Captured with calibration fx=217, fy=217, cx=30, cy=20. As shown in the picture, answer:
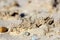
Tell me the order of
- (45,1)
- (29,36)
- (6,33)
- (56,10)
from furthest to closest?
1. (45,1)
2. (56,10)
3. (6,33)
4. (29,36)

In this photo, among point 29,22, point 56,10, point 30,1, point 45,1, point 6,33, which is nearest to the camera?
point 6,33

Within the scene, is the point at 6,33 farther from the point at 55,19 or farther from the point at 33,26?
the point at 55,19

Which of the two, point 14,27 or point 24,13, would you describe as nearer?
point 14,27

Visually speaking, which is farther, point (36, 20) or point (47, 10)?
point (47, 10)

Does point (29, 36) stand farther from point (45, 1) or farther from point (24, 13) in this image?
point (45, 1)

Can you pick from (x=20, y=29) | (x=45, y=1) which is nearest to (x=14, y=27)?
(x=20, y=29)

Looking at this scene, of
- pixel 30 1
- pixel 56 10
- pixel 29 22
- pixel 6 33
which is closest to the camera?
pixel 6 33

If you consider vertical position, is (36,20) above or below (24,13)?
above

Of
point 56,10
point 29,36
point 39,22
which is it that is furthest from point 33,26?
point 56,10

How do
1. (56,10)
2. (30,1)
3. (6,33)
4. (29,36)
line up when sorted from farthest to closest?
(30,1)
(56,10)
(6,33)
(29,36)
